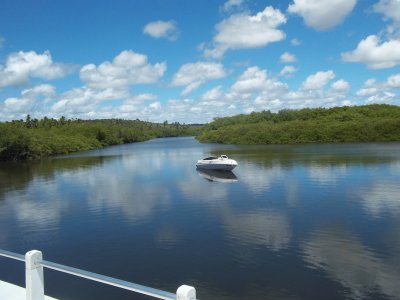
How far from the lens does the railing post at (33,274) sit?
543 centimetres

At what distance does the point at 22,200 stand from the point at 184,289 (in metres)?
40.0

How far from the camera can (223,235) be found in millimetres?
24047

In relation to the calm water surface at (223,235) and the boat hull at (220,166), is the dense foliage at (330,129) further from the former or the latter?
the calm water surface at (223,235)

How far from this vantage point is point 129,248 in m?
22.2

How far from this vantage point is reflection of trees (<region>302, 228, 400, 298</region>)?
16.2 meters

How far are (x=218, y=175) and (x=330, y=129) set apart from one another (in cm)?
9274

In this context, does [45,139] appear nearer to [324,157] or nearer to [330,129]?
[324,157]

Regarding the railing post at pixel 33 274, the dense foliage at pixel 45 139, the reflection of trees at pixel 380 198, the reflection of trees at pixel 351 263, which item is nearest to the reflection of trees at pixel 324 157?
the reflection of trees at pixel 380 198

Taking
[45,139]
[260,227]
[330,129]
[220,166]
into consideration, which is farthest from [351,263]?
[330,129]

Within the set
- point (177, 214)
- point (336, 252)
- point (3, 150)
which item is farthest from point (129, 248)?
point (3, 150)

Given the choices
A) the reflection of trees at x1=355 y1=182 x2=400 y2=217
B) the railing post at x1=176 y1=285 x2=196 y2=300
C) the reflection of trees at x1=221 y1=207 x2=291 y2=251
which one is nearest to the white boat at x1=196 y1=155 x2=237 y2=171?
the reflection of trees at x1=355 y1=182 x2=400 y2=217

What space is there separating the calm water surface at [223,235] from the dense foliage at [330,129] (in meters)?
89.2

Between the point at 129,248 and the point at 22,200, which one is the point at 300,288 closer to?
the point at 129,248

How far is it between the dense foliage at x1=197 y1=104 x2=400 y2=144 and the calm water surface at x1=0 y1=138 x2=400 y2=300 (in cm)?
8915
